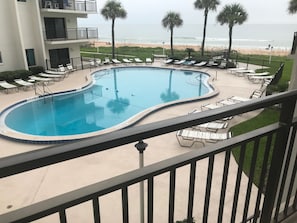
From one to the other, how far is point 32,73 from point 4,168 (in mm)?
18167

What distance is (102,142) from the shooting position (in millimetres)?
930

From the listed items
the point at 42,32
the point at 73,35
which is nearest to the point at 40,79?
the point at 42,32

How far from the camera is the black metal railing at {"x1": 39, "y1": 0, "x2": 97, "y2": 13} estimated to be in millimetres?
18620

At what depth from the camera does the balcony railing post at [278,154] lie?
1565 millimetres

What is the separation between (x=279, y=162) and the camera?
1.76 meters

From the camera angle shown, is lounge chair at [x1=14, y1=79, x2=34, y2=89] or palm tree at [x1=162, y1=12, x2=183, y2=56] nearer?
lounge chair at [x1=14, y1=79, x2=34, y2=89]

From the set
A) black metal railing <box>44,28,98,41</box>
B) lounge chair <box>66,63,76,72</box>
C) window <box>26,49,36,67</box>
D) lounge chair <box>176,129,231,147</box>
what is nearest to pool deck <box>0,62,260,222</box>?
lounge chair <box>176,129,231,147</box>

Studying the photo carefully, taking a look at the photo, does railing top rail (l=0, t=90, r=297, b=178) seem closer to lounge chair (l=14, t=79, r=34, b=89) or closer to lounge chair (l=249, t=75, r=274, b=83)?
lounge chair (l=14, t=79, r=34, b=89)

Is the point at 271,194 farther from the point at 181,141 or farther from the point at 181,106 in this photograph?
the point at 181,106

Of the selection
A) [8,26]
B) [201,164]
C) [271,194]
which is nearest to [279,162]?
[271,194]

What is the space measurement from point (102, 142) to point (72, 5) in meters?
22.1

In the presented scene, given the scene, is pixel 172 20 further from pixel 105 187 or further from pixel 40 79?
pixel 105 187

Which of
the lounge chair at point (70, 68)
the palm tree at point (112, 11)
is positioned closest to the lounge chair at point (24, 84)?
the lounge chair at point (70, 68)

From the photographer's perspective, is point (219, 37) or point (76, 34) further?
point (219, 37)
